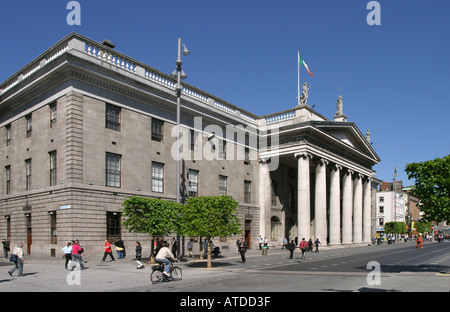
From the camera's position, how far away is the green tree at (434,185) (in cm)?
2072

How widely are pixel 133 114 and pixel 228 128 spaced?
1224 cm

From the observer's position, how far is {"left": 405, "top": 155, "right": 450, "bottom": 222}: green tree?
20719mm

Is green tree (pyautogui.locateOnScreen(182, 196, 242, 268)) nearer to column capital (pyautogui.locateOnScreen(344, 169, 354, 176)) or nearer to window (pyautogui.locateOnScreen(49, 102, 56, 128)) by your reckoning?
window (pyautogui.locateOnScreen(49, 102, 56, 128))

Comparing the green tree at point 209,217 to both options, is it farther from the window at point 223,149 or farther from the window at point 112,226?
the window at point 223,149

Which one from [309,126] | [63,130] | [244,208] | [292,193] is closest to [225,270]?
[63,130]

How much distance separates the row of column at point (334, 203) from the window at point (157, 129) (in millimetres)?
16528

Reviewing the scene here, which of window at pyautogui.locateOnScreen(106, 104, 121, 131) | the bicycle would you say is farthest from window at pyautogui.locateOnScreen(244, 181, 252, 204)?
the bicycle

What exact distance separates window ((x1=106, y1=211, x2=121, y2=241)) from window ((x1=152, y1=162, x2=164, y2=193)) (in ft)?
15.2

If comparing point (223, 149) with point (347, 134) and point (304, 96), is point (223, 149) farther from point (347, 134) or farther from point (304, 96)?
point (347, 134)

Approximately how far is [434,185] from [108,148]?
20.9m

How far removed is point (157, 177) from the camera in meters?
34.6

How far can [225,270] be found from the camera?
2364cm

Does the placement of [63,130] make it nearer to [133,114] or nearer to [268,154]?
[133,114]
